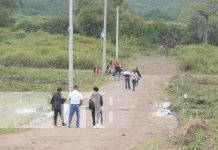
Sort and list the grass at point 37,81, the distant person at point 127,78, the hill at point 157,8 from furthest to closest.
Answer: the hill at point 157,8, the grass at point 37,81, the distant person at point 127,78

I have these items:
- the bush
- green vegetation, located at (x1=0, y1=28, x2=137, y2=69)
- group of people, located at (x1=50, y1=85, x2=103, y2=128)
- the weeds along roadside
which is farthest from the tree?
group of people, located at (x1=50, y1=85, x2=103, y2=128)

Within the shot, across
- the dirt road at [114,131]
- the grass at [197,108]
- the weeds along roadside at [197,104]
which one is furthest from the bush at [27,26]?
the dirt road at [114,131]

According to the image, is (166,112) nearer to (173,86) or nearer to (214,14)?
(173,86)

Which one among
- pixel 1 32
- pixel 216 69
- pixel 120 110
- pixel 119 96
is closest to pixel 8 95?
pixel 119 96

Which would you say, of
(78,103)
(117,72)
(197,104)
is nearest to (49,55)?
(117,72)

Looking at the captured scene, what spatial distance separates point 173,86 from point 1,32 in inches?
2226

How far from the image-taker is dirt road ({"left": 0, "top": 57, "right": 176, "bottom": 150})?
1780 centimetres

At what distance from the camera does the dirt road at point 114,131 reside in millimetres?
17797

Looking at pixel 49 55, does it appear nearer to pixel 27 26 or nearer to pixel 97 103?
pixel 97 103

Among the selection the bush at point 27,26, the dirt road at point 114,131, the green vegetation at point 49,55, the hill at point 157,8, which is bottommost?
the dirt road at point 114,131

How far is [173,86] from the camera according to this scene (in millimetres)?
43000

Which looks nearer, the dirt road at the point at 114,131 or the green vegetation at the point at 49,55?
the dirt road at the point at 114,131

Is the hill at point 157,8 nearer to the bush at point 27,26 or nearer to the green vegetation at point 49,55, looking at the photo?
the bush at point 27,26

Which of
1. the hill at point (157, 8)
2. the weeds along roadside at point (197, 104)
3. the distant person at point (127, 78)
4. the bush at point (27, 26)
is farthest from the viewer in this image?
the hill at point (157, 8)
